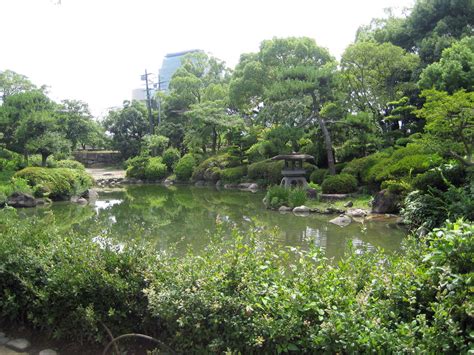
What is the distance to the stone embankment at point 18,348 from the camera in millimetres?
3156

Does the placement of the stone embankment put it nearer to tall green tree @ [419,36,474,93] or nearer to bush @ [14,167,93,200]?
bush @ [14,167,93,200]

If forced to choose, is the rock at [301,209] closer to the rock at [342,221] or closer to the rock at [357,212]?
the rock at [357,212]

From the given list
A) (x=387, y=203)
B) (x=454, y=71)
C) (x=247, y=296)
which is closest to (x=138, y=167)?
(x=454, y=71)

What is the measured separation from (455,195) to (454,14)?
51.6 ft

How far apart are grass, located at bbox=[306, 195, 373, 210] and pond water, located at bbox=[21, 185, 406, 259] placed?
1.17 metres

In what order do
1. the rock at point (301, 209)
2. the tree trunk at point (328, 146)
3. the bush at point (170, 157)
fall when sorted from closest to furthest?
1. the rock at point (301, 209)
2. the tree trunk at point (328, 146)
3. the bush at point (170, 157)

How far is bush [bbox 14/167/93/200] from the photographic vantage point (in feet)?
55.6

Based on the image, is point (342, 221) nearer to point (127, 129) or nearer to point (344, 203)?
point (344, 203)

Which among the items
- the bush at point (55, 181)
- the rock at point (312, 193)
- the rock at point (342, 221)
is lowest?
the rock at point (342, 221)

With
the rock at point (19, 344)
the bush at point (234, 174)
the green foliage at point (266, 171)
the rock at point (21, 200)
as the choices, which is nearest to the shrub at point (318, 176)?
the green foliage at point (266, 171)

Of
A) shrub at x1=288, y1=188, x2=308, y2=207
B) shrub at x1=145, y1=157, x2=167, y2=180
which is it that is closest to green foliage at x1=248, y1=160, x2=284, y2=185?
shrub at x1=288, y1=188, x2=308, y2=207

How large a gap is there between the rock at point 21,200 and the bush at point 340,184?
10782 millimetres

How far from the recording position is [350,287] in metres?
2.50

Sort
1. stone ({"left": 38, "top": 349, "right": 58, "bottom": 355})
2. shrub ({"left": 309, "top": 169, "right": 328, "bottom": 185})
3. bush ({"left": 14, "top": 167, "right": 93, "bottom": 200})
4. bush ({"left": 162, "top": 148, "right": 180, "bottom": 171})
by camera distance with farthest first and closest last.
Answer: bush ({"left": 162, "top": 148, "right": 180, "bottom": 171}) < shrub ({"left": 309, "top": 169, "right": 328, "bottom": 185}) < bush ({"left": 14, "top": 167, "right": 93, "bottom": 200}) < stone ({"left": 38, "top": 349, "right": 58, "bottom": 355})
